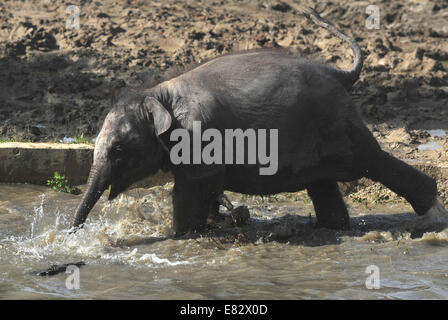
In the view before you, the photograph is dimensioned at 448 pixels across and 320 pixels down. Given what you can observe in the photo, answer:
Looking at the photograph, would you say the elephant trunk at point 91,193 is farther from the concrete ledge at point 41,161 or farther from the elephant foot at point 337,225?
the concrete ledge at point 41,161

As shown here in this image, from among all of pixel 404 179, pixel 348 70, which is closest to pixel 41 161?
pixel 348 70

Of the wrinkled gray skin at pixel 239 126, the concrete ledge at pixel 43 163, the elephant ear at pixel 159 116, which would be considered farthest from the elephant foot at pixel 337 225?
the concrete ledge at pixel 43 163

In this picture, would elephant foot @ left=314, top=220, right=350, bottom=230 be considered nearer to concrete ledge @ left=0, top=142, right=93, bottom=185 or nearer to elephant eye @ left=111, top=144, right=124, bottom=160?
elephant eye @ left=111, top=144, right=124, bottom=160

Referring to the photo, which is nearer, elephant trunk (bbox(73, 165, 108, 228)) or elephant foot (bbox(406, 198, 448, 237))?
elephant trunk (bbox(73, 165, 108, 228))

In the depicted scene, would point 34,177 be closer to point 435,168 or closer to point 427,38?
point 435,168

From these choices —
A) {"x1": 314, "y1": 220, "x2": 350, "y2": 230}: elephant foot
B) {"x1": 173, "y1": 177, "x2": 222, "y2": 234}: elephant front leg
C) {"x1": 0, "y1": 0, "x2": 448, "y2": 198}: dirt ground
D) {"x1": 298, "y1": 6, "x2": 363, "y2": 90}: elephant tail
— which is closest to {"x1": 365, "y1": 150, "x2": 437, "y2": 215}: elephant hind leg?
{"x1": 314, "y1": 220, "x2": 350, "y2": 230}: elephant foot

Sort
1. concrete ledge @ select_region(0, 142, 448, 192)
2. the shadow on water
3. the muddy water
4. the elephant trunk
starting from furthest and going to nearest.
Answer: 1. concrete ledge @ select_region(0, 142, 448, 192)
2. the shadow on water
3. the elephant trunk
4. the muddy water

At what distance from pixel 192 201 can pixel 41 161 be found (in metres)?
2.75

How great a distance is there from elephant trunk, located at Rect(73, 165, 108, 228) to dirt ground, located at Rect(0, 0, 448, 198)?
12.7ft

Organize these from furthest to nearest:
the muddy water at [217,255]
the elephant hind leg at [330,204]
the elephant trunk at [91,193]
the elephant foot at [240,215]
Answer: the elephant foot at [240,215] → the elephant hind leg at [330,204] → the elephant trunk at [91,193] → the muddy water at [217,255]

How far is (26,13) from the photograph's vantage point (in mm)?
14922

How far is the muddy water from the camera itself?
5250 mm

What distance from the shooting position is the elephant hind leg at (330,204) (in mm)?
6859

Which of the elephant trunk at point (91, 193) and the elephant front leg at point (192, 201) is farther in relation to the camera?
Answer: the elephant front leg at point (192, 201)
